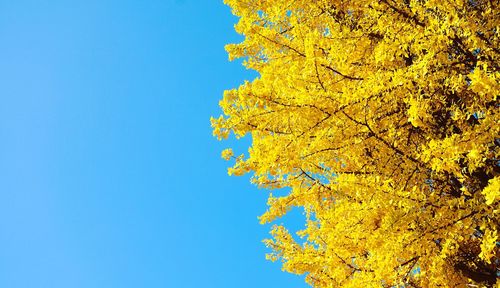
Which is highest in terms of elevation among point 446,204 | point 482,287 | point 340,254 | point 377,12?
point 377,12

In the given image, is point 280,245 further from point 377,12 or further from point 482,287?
point 377,12

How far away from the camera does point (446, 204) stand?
358 centimetres

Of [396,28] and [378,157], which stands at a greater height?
[396,28]

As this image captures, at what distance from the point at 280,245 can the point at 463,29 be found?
3906mm

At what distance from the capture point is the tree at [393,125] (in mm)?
3441

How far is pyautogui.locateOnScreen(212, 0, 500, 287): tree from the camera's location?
11.3ft

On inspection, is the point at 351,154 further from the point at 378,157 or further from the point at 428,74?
the point at 428,74

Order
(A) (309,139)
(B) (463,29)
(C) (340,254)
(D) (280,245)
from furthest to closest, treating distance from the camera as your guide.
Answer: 1. (D) (280,245)
2. (C) (340,254)
3. (A) (309,139)
4. (B) (463,29)

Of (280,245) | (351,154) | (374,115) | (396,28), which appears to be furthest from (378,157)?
(280,245)

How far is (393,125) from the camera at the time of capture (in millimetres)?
4320

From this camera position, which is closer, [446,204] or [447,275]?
[446,204]

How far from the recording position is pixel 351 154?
4.57 m

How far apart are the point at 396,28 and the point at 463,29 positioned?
0.60 meters

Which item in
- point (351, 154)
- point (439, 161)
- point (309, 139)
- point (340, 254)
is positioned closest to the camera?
point (439, 161)
